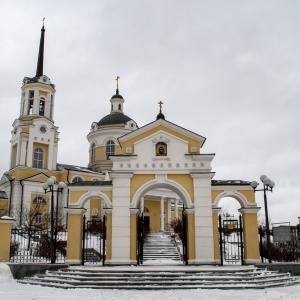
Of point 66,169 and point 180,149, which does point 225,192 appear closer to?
point 180,149

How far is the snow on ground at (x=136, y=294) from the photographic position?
468 inches

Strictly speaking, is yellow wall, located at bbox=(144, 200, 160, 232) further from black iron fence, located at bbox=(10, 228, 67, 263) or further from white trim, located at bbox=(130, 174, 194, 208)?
white trim, located at bbox=(130, 174, 194, 208)

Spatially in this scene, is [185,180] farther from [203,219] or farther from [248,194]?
[248,194]

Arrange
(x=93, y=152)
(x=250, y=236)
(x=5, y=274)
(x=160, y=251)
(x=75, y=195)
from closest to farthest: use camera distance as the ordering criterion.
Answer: (x=5, y=274), (x=250, y=236), (x=75, y=195), (x=160, y=251), (x=93, y=152)

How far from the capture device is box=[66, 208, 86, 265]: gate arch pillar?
1942cm

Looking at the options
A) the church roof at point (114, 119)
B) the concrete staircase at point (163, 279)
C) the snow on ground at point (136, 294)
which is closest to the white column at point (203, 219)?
the concrete staircase at point (163, 279)

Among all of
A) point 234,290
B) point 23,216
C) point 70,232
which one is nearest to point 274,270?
point 234,290

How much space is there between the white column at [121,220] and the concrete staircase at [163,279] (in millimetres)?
3672

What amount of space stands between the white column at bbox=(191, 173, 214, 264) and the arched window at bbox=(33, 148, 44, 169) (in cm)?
2578

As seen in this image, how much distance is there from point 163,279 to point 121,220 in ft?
19.0

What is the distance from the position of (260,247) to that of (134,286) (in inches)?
356

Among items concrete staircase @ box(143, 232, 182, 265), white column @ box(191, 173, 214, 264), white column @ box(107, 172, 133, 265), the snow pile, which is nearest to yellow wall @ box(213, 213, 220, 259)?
white column @ box(191, 173, 214, 264)

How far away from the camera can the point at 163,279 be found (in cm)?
1445

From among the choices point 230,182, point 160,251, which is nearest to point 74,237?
point 230,182
